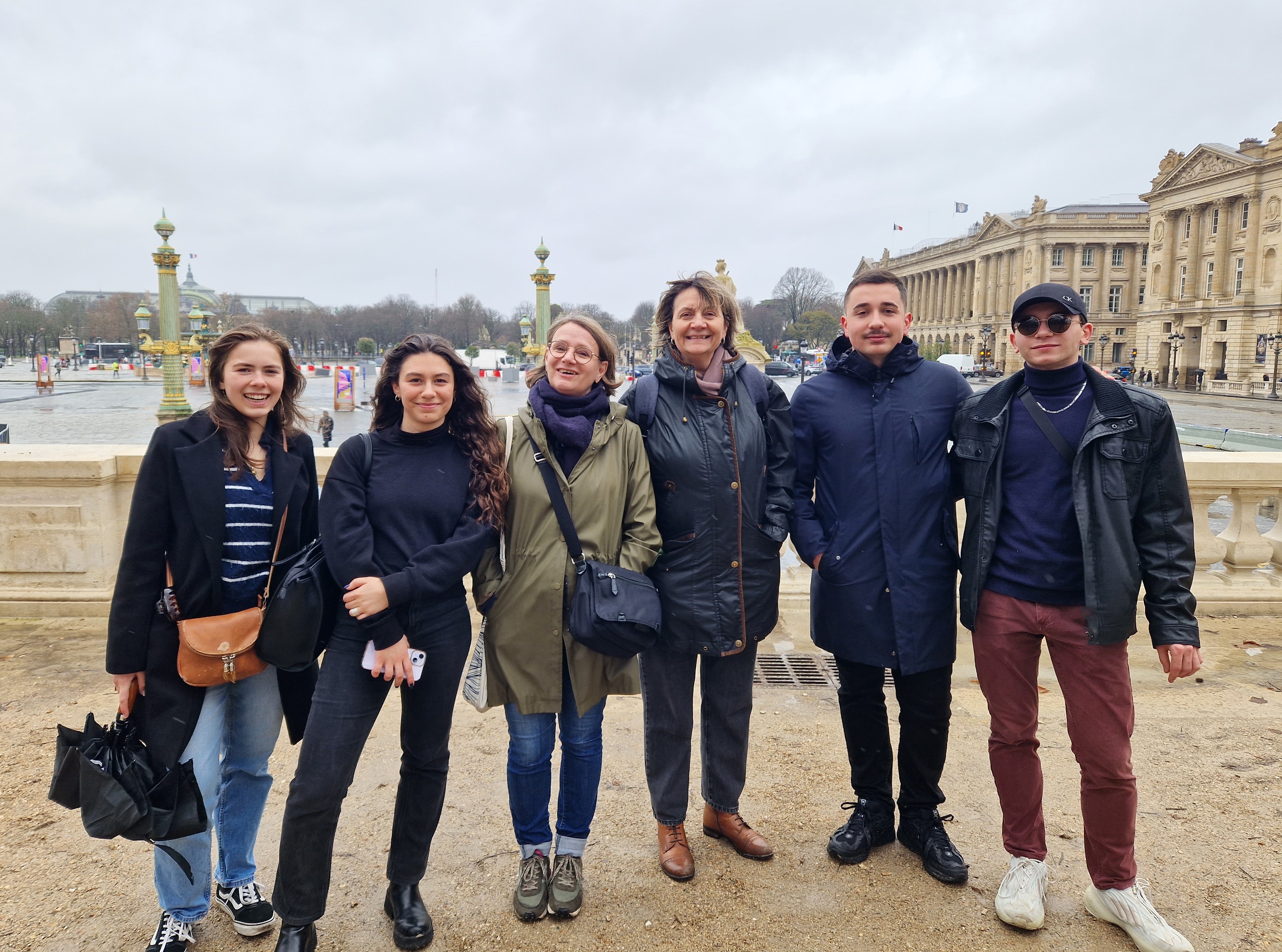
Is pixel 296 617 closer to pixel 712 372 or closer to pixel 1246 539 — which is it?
pixel 712 372

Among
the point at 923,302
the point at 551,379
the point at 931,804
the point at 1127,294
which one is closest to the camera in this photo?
the point at 551,379

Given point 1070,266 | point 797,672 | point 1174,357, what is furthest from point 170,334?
point 1070,266

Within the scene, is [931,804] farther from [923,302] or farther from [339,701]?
[923,302]

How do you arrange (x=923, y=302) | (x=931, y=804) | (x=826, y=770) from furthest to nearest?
(x=923, y=302) < (x=826, y=770) < (x=931, y=804)

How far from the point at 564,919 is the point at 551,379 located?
5.87ft

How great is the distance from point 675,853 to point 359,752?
3.89 feet

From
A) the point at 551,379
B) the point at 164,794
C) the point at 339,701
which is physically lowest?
the point at 164,794

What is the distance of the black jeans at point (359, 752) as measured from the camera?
→ 2.42 meters

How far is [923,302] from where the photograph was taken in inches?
4429

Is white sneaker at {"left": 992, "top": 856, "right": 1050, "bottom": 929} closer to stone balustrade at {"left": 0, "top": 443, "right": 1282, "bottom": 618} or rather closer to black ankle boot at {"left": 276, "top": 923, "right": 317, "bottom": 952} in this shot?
black ankle boot at {"left": 276, "top": 923, "right": 317, "bottom": 952}

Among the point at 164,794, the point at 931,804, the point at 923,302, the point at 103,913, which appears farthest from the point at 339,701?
the point at 923,302

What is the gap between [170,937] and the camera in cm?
244

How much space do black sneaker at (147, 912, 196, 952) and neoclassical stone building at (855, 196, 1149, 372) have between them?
75.3 meters

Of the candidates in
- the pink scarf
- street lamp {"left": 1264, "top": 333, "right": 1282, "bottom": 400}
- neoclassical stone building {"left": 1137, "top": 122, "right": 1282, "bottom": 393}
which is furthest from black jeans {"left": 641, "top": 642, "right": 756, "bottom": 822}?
neoclassical stone building {"left": 1137, "top": 122, "right": 1282, "bottom": 393}
